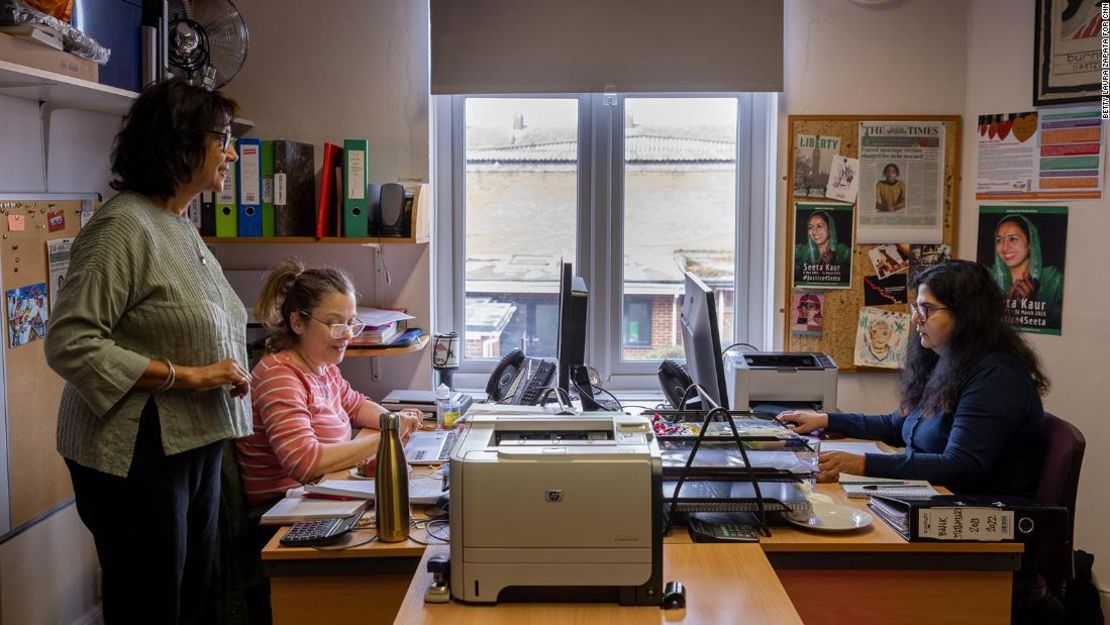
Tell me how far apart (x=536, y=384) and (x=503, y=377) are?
0.13m

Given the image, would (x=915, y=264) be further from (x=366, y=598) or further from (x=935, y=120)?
(x=366, y=598)

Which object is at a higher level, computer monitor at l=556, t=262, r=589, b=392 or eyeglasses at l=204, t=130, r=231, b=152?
eyeglasses at l=204, t=130, r=231, b=152

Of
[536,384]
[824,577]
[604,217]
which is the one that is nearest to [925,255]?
[604,217]

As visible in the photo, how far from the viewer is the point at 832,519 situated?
206 centimetres

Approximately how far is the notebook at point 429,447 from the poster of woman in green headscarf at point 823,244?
1474 millimetres

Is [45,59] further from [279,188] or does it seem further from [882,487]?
[882,487]

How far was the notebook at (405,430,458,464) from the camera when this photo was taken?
2475 mm

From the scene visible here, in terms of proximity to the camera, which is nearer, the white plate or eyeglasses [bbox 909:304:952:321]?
the white plate

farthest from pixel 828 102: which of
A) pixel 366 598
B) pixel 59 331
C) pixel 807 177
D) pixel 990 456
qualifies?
pixel 59 331

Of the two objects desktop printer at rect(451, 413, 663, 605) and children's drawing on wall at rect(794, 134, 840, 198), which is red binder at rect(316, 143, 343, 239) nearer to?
children's drawing on wall at rect(794, 134, 840, 198)

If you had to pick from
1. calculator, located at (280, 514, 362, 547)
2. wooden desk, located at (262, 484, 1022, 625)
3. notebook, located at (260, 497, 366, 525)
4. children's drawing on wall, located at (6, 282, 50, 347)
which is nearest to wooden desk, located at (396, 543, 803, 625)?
wooden desk, located at (262, 484, 1022, 625)

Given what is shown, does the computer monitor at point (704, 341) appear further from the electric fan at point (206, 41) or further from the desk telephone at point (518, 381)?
the electric fan at point (206, 41)

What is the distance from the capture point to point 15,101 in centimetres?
249

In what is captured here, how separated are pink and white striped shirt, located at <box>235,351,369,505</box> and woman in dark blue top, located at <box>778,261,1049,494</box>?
4.07 ft
